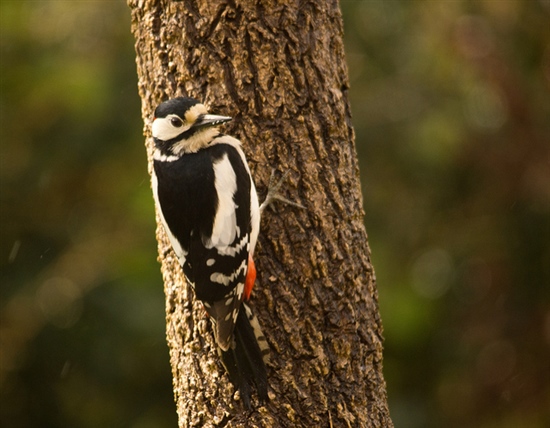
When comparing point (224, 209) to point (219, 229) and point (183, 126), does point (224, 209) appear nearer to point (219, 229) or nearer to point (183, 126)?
point (219, 229)

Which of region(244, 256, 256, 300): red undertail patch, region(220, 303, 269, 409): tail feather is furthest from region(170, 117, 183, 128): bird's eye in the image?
region(220, 303, 269, 409): tail feather

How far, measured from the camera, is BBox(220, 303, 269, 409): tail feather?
3.25 meters

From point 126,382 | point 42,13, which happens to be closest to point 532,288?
point 126,382

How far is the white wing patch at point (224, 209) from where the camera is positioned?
10.7ft

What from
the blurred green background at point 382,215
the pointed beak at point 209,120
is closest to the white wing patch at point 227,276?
Result: the pointed beak at point 209,120

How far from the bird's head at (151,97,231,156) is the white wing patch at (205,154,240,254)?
0.16 metres

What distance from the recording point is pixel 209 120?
10.5ft

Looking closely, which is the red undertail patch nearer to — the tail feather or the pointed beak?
the tail feather

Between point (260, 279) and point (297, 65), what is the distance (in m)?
0.85

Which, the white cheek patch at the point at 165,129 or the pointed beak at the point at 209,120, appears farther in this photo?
the white cheek patch at the point at 165,129

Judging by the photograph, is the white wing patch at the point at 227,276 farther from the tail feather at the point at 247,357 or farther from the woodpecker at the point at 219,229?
the tail feather at the point at 247,357

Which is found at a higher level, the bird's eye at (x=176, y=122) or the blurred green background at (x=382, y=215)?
the bird's eye at (x=176, y=122)

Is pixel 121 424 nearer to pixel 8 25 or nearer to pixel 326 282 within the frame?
pixel 8 25

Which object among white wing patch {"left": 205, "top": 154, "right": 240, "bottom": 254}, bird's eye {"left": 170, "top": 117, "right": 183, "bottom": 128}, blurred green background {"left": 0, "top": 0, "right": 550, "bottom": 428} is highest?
bird's eye {"left": 170, "top": 117, "right": 183, "bottom": 128}
